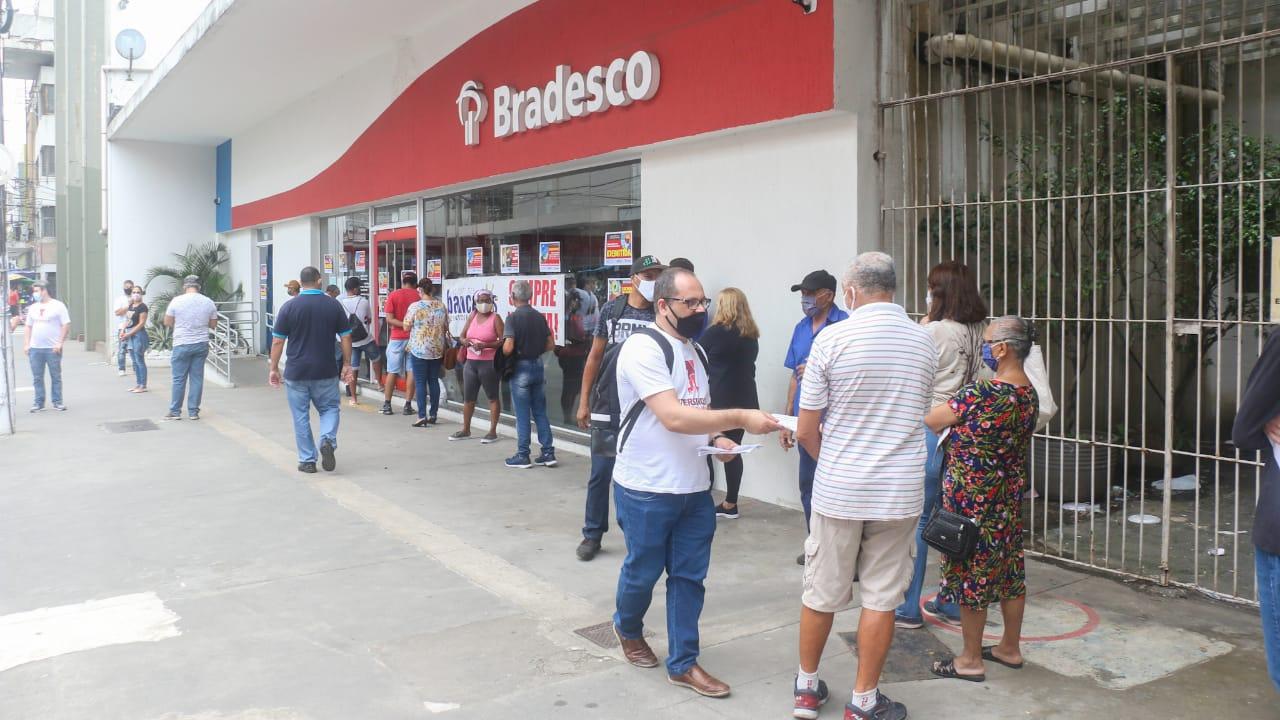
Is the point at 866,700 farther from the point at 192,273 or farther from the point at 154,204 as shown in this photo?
the point at 154,204

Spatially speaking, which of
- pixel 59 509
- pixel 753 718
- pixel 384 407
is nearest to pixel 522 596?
pixel 753 718

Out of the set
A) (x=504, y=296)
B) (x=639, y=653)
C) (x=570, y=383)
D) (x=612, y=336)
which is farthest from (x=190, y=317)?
(x=639, y=653)

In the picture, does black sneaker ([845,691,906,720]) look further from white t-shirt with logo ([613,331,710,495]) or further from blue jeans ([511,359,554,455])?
blue jeans ([511,359,554,455])

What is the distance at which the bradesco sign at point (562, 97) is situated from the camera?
26.2ft

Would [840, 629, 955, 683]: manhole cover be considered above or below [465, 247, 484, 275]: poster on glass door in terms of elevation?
below

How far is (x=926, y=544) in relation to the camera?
4.68m

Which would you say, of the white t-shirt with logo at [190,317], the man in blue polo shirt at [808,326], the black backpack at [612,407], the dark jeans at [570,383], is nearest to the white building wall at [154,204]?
the white t-shirt with logo at [190,317]

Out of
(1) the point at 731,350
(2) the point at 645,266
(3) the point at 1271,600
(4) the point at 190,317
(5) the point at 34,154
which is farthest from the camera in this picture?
(5) the point at 34,154

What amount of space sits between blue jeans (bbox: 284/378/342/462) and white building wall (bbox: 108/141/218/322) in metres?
13.5

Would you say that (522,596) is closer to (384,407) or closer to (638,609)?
(638,609)

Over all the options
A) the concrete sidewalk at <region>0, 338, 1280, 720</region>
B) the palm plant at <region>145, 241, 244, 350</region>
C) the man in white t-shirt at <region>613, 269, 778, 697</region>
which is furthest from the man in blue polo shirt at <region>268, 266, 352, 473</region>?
the palm plant at <region>145, 241, 244, 350</region>

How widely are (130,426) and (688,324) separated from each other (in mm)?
9584

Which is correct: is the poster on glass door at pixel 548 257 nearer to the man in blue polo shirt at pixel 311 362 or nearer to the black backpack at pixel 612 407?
the man in blue polo shirt at pixel 311 362

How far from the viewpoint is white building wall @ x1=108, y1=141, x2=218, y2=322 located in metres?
19.8
